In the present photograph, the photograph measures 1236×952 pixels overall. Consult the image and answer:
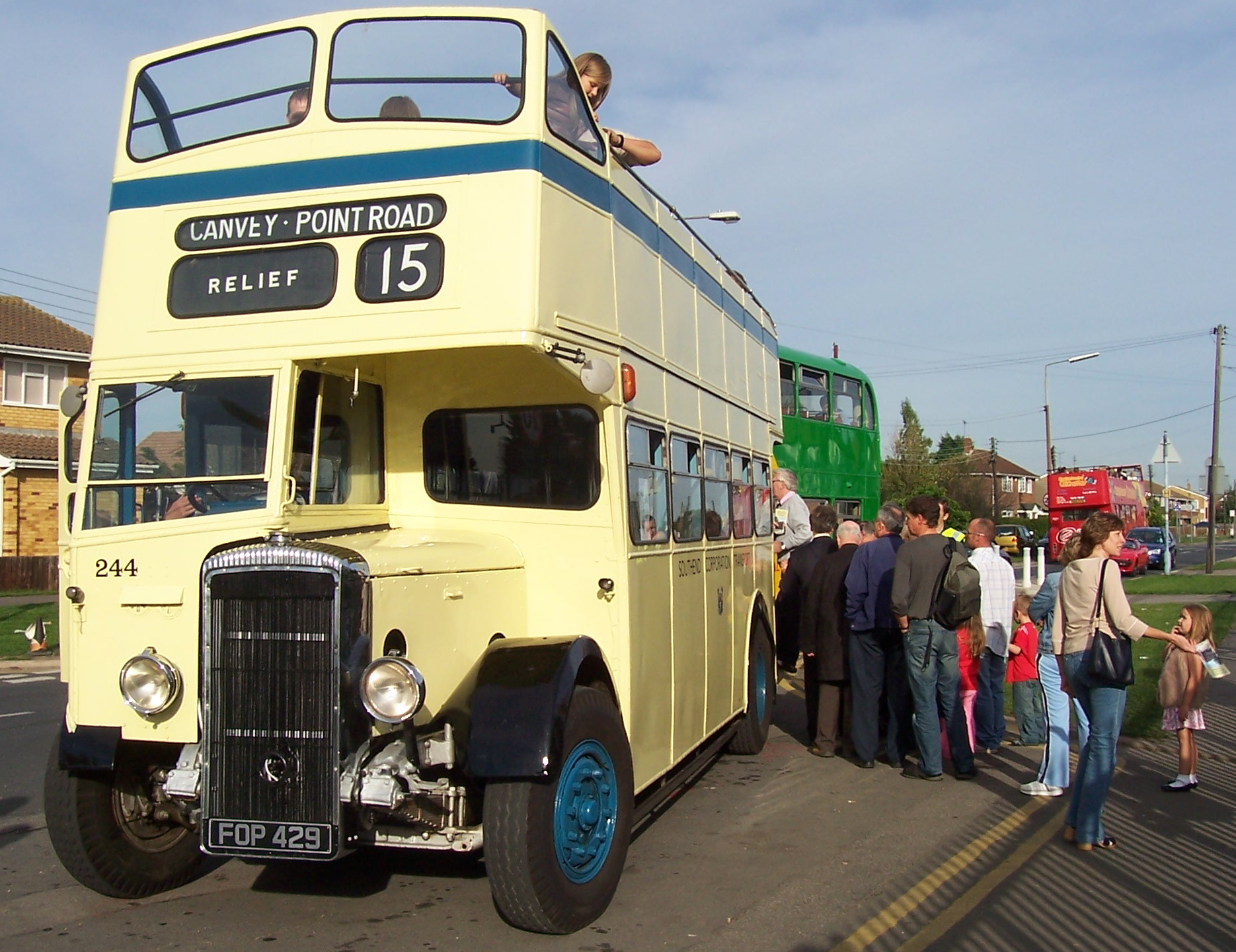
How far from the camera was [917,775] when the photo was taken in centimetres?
868

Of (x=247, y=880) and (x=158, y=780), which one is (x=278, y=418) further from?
(x=247, y=880)

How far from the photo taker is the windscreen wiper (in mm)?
5590

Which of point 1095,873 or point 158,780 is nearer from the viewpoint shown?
point 158,780

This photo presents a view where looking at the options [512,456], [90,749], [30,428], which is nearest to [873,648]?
[512,456]

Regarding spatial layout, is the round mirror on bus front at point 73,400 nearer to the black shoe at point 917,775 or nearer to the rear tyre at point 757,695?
the rear tyre at point 757,695

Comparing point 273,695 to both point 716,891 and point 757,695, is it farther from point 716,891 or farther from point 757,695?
point 757,695

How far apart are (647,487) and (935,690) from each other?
314cm

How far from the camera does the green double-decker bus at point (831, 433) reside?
A: 19.7 metres

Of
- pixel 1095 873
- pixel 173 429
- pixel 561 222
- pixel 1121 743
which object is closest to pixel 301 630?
pixel 173 429

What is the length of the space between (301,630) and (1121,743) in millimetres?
7376

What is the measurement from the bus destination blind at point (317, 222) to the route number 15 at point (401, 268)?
7 centimetres

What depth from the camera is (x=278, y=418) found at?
541 cm

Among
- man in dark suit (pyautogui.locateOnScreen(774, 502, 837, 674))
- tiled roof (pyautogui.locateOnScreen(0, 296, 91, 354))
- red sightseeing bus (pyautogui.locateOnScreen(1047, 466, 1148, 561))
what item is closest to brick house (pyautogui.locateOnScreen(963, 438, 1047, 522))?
red sightseeing bus (pyautogui.locateOnScreen(1047, 466, 1148, 561))

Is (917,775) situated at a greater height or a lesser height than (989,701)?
lesser
